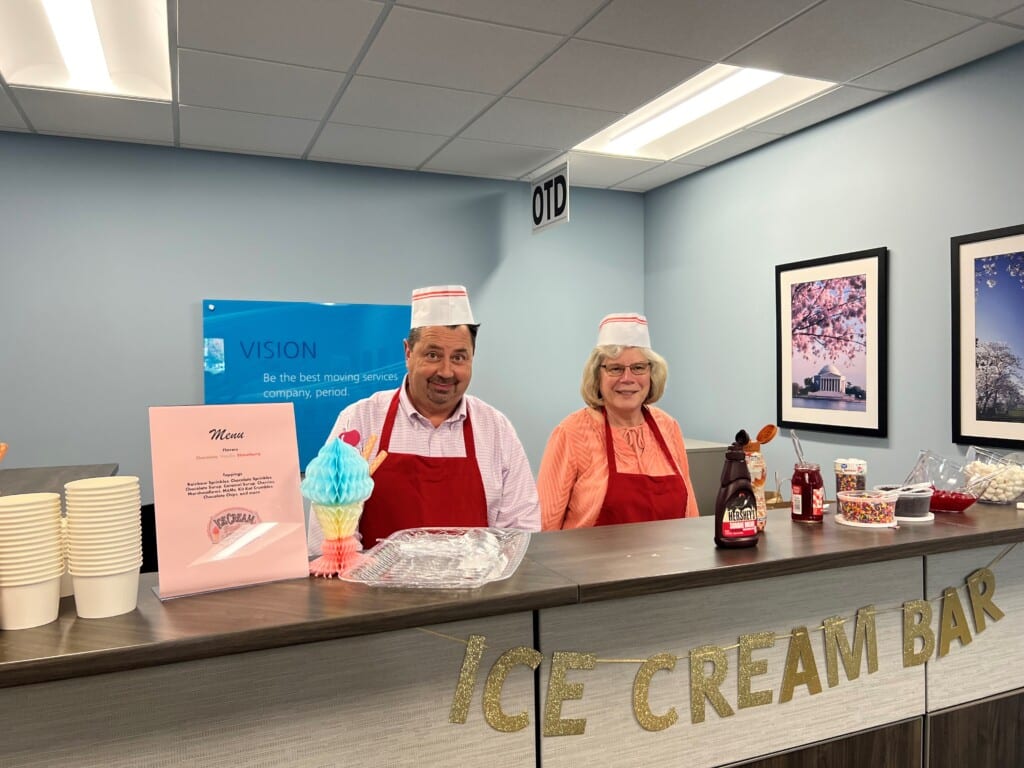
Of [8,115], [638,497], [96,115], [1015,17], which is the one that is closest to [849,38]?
[1015,17]

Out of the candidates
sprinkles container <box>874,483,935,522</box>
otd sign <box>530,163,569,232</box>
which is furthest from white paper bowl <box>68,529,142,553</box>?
otd sign <box>530,163,569,232</box>

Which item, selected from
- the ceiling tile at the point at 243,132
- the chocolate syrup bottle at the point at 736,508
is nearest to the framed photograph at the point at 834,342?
the chocolate syrup bottle at the point at 736,508

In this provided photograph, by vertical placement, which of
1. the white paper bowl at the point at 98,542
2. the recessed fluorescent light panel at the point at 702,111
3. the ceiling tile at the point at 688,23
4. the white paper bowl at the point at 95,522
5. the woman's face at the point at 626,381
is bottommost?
the white paper bowl at the point at 98,542

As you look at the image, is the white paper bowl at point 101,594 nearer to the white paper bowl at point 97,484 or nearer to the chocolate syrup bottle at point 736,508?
the white paper bowl at point 97,484

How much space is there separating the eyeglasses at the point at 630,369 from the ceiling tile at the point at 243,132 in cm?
219

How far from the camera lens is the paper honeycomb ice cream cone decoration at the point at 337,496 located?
55.6 inches

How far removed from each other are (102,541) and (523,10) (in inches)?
90.6

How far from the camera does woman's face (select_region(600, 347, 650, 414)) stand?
2.72 meters

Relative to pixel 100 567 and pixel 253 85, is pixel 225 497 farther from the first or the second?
pixel 253 85

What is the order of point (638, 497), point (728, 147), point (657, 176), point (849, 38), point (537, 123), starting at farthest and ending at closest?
point (657, 176)
point (728, 147)
point (537, 123)
point (849, 38)
point (638, 497)

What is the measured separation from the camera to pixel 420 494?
7.38 feet

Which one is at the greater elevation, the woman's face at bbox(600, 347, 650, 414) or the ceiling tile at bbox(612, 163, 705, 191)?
the ceiling tile at bbox(612, 163, 705, 191)

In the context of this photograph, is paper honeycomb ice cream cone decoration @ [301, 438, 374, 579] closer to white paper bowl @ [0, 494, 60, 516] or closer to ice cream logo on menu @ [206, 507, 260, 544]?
ice cream logo on menu @ [206, 507, 260, 544]

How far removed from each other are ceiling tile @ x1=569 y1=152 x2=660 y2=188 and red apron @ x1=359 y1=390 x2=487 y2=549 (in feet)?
9.25
